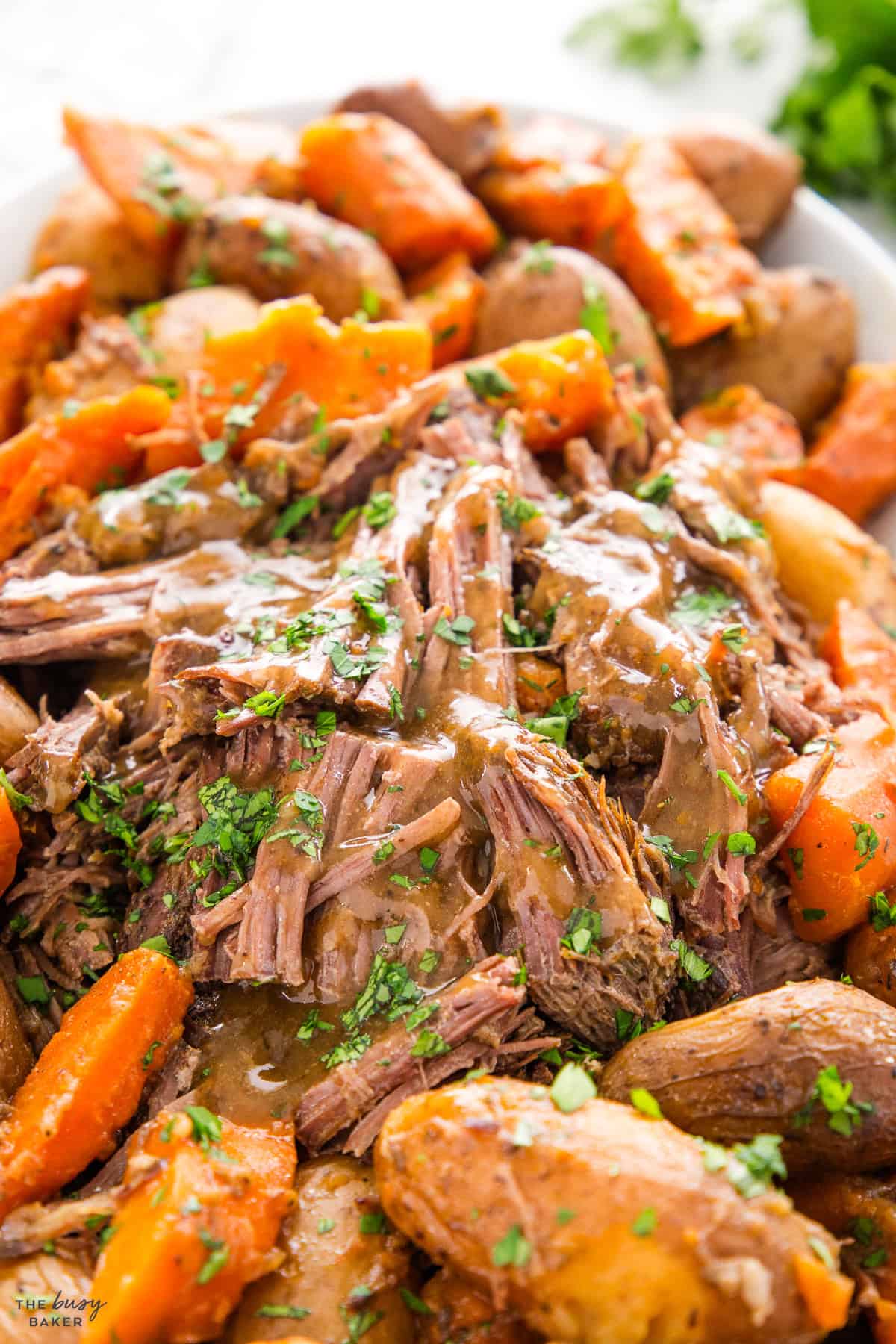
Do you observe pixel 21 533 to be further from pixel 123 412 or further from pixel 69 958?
pixel 69 958

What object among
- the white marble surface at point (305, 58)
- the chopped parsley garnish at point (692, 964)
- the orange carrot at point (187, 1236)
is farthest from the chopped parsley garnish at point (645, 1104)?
the white marble surface at point (305, 58)

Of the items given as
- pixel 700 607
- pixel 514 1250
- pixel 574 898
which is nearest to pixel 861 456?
pixel 700 607

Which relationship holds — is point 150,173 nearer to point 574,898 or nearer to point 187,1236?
point 574,898

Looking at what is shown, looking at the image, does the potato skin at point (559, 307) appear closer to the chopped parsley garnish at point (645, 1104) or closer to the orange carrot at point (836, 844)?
the orange carrot at point (836, 844)

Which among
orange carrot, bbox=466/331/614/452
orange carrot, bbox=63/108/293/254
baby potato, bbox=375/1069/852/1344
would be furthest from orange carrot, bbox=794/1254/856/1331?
orange carrot, bbox=63/108/293/254

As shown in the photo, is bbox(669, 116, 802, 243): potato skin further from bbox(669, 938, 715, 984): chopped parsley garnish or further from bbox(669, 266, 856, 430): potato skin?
bbox(669, 938, 715, 984): chopped parsley garnish
